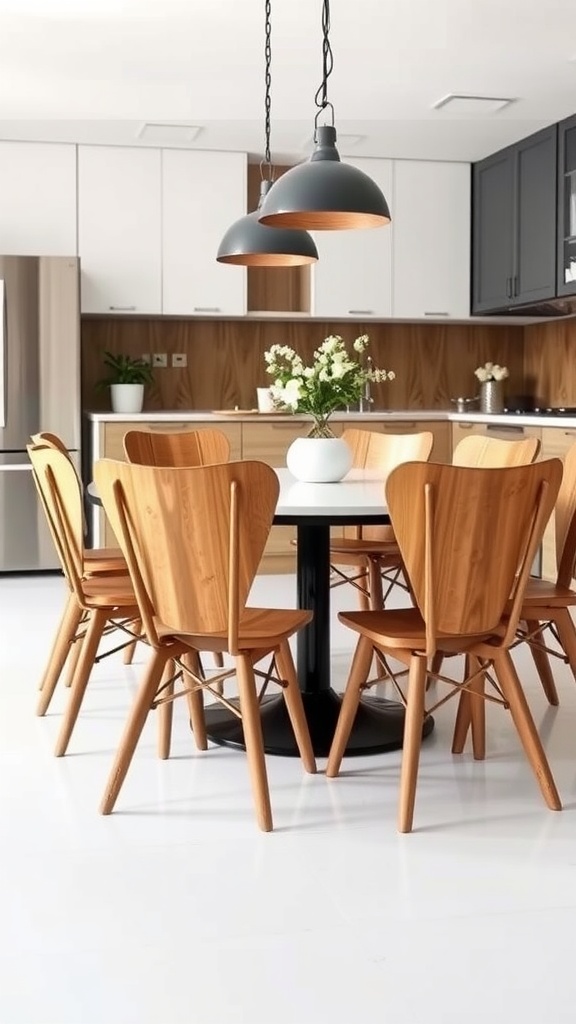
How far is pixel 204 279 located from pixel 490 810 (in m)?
4.44

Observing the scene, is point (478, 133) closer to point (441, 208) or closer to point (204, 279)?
point (441, 208)

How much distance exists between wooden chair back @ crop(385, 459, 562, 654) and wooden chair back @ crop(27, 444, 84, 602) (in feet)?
3.23

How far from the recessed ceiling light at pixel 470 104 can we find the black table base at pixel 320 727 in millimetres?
3147

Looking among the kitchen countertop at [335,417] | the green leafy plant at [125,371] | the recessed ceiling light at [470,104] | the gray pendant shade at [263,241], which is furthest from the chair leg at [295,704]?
the green leafy plant at [125,371]

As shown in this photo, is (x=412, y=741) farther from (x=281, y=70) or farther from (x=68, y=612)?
(x=281, y=70)

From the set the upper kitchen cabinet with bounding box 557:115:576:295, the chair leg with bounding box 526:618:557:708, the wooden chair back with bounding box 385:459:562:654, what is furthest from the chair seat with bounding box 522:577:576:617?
the upper kitchen cabinet with bounding box 557:115:576:295

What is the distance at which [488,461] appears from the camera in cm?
393

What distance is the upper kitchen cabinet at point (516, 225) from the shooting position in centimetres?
620

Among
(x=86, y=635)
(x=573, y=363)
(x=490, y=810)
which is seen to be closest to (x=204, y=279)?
(x=573, y=363)

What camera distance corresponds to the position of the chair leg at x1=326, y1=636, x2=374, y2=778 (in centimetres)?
294

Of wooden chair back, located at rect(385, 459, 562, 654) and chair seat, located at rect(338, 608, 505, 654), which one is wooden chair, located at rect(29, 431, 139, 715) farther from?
wooden chair back, located at rect(385, 459, 562, 654)

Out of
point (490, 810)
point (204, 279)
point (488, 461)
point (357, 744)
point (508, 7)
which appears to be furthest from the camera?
point (204, 279)

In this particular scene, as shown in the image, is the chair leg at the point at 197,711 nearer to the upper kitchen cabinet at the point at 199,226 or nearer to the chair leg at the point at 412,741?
the chair leg at the point at 412,741

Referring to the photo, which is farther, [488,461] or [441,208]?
[441,208]
